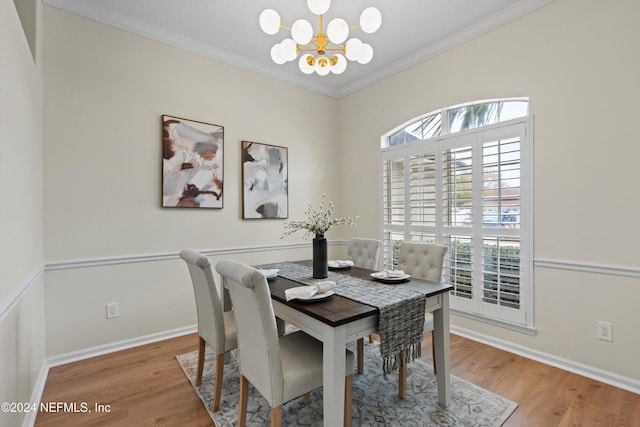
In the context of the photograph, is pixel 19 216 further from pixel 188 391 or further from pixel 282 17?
pixel 282 17

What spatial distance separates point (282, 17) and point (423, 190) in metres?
2.20

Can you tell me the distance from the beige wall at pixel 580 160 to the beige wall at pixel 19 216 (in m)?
3.35

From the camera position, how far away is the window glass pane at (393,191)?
3.67 meters

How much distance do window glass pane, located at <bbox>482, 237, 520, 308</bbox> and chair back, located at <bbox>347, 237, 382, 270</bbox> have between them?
3.28 ft

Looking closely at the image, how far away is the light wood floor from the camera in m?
1.85

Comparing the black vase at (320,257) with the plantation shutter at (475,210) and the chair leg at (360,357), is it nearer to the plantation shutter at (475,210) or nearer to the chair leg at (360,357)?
the chair leg at (360,357)

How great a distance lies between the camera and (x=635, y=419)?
1.83 meters

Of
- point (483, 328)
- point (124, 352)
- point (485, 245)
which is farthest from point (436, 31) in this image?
point (124, 352)

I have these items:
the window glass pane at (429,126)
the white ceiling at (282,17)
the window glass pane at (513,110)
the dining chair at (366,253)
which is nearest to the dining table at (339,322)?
the dining chair at (366,253)

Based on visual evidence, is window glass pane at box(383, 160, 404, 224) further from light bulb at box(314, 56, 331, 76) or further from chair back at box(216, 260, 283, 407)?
chair back at box(216, 260, 283, 407)

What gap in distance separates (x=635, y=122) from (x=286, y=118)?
3220 mm

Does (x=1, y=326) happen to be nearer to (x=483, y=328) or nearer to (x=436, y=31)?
(x=483, y=328)

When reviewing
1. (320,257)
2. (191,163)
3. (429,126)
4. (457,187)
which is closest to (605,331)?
(457,187)

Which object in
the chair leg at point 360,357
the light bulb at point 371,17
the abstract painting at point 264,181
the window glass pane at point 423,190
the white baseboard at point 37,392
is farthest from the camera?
the abstract painting at point 264,181
